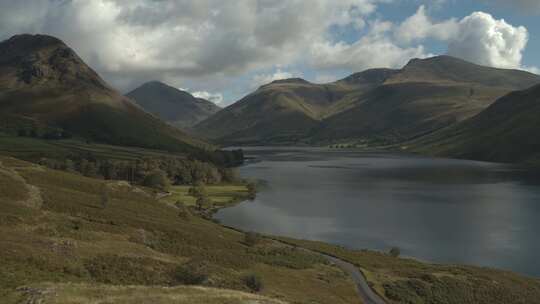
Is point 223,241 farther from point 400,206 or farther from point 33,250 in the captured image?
point 400,206

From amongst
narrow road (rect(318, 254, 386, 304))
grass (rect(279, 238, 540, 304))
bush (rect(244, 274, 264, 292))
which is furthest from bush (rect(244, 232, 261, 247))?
bush (rect(244, 274, 264, 292))

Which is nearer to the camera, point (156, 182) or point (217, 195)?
point (156, 182)

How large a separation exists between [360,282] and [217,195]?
11563 centimetres

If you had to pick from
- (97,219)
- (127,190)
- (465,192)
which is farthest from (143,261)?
(465,192)

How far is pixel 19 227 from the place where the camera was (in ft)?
176

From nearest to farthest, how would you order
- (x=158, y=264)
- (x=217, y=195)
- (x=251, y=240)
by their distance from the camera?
1. (x=158, y=264)
2. (x=251, y=240)
3. (x=217, y=195)

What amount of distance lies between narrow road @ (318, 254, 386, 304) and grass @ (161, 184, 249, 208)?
76.1 m

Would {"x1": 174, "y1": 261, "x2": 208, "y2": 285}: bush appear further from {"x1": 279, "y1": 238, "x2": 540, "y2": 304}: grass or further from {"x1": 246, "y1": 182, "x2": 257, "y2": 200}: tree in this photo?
{"x1": 246, "y1": 182, "x2": 257, "y2": 200}: tree

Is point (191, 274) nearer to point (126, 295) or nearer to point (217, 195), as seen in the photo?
point (126, 295)

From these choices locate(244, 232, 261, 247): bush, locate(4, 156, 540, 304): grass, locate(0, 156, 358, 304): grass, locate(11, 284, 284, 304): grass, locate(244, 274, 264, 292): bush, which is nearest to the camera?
locate(11, 284, 284, 304): grass

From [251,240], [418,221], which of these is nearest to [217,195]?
[418,221]

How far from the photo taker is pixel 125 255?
5006cm

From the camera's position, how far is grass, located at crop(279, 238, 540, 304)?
64.9 metres

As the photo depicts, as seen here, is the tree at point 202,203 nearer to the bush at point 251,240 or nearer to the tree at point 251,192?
the tree at point 251,192
